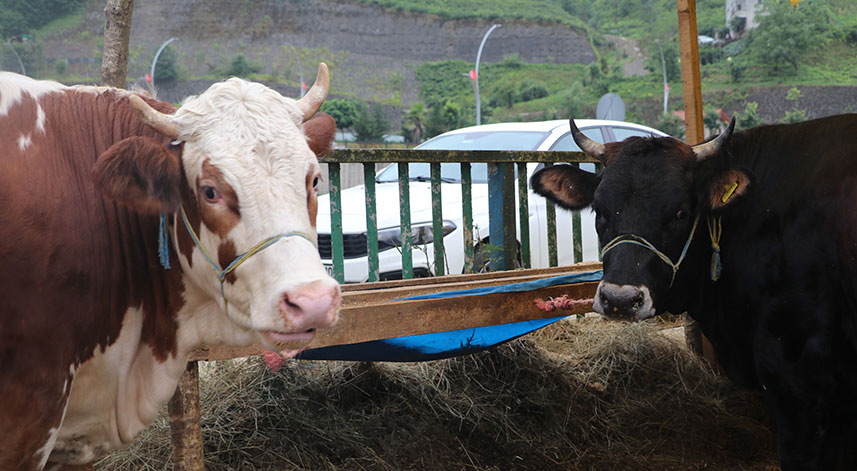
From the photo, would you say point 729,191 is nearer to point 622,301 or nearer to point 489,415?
point 622,301

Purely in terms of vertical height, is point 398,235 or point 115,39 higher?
point 115,39

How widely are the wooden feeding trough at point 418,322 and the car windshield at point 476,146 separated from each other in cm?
275

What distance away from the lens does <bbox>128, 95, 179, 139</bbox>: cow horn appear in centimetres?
210

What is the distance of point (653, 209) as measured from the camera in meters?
3.22

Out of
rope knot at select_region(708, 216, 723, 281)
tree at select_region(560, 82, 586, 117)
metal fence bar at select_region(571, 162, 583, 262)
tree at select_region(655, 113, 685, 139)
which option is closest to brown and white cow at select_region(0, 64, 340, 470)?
rope knot at select_region(708, 216, 723, 281)

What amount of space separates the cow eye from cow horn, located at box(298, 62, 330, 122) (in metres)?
0.43

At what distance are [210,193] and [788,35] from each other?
3202 inches

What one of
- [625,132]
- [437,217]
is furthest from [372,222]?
[625,132]

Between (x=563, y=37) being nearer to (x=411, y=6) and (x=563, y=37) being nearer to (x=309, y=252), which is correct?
(x=411, y=6)

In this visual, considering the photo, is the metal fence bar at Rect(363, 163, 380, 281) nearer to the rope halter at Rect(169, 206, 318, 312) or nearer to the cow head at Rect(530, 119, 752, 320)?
the cow head at Rect(530, 119, 752, 320)

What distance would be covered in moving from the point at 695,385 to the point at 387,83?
8304cm

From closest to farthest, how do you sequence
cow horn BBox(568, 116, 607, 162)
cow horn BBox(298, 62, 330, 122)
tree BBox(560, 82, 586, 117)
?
cow horn BBox(298, 62, 330, 122)
cow horn BBox(568, 116, 607, 162)
tree BBox(560, 82, 586, 117)

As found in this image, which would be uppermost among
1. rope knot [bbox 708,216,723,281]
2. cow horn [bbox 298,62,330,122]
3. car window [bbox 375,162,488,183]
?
cow horn [bbox 298,62,330,122]

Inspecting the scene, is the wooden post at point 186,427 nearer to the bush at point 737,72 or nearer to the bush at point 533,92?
the bush at point 533,92
